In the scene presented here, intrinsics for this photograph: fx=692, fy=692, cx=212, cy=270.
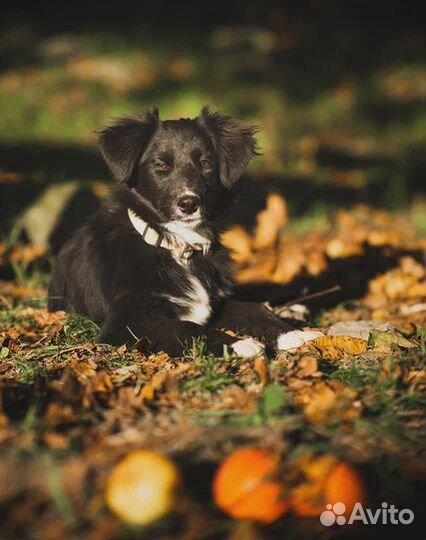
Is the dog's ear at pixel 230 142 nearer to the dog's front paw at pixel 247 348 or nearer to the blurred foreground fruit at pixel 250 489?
the dog's front paw at pixel 247 348

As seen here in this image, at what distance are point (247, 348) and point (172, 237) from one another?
3.39 ft

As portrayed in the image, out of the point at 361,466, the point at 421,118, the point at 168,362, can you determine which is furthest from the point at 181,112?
the point at 361,466

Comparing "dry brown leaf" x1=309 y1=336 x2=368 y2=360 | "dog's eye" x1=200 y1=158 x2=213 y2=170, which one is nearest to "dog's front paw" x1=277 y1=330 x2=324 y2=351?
"dry brown leaf" x1=309 y1=336 x2=368 y2=360

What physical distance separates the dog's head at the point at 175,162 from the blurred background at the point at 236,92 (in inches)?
83.5

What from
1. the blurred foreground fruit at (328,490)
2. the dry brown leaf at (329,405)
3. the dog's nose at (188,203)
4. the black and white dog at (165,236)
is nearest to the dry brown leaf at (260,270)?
the black and white dog at (165,236)

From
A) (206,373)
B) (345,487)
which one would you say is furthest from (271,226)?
(345,487)

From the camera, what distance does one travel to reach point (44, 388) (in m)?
3.17

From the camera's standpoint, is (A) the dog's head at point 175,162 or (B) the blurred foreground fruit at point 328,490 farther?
(A) the dog's head at point 175,162

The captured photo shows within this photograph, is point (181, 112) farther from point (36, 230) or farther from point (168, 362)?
point (168, 362)

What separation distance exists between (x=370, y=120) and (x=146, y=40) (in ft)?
19.8

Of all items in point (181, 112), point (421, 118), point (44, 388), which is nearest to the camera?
point (44, 388)

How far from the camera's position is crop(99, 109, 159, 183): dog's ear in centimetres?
454

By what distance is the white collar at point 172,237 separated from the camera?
448cm

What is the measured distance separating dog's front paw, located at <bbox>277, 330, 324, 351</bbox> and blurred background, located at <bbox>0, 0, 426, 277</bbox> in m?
2.91
